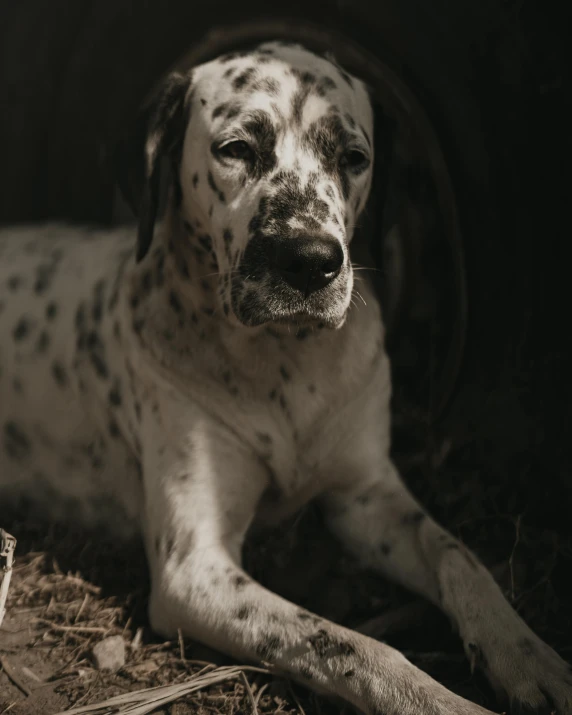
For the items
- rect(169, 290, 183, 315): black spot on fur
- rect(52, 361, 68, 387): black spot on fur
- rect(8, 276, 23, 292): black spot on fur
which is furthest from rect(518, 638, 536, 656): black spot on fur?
rect(8, 276, 23, 292): black spot on fur

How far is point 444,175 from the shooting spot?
2.89 m

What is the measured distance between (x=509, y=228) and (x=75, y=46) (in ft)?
6.21

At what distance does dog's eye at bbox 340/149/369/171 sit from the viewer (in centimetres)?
249

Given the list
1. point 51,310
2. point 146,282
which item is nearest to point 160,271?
point 146,282

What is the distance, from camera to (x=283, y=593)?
2523 mm

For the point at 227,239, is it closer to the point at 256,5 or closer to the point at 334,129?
the point at 334,129

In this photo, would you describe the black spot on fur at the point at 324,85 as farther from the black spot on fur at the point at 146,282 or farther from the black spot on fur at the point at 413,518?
the black spot on fur at the point at 413,518

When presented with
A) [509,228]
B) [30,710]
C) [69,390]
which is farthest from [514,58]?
[30,710]

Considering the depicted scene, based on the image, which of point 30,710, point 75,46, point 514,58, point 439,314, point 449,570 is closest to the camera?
point 30,710

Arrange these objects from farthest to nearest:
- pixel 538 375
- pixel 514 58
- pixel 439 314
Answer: pixel 439 314 < pixel 538 375 < pixel 514 58

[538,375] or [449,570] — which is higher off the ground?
[538,375]

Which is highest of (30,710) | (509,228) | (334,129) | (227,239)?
(334,129)

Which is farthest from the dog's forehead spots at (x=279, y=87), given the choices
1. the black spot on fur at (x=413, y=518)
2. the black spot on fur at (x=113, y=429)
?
the black spot on fur at (x=413, y=518)

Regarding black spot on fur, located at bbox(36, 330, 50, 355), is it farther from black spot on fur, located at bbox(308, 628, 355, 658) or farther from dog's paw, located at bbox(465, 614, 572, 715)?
dog's paw, located at bbox(465, 614, 572, 715)
